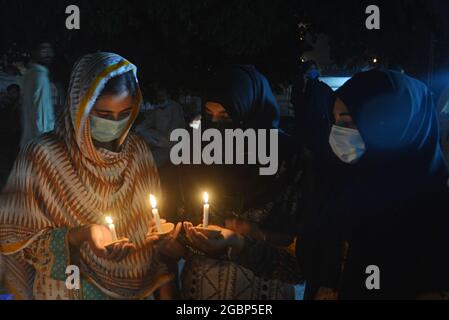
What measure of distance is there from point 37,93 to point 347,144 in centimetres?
361

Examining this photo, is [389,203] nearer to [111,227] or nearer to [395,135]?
[395,135]

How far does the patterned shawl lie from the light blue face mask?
6 cm

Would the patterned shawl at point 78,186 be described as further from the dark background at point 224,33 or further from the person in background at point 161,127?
the dark background at point 224,33

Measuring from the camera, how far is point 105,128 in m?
3.38

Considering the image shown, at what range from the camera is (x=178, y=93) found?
7852 mm

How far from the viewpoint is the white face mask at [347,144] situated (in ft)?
11.3

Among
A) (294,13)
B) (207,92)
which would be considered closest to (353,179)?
(207,92)

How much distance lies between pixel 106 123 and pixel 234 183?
903 millimetres

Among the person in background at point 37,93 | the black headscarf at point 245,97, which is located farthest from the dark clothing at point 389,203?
the person in background at point 37,93

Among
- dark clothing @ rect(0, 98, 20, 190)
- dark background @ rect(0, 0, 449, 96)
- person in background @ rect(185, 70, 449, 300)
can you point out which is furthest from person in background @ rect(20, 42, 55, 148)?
person in background @ rect(185, 70, 449, 300)

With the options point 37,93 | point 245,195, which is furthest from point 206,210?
point 37,93

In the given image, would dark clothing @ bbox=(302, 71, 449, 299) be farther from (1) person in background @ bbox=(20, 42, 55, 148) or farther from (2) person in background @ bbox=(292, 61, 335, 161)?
(1) person in background @ bbox=(20, 42, 55, 148)

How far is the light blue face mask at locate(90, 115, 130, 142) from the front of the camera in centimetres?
336

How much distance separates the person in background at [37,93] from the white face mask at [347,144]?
3.17 meters
